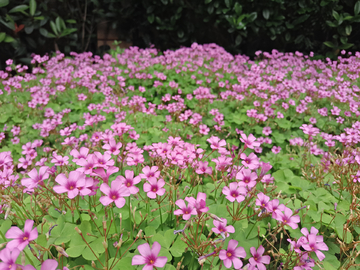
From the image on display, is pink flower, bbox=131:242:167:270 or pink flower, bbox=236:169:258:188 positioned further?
pink flower, bbox=236:169:258:188

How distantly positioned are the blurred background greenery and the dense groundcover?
134cm

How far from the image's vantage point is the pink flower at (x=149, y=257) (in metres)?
0.88

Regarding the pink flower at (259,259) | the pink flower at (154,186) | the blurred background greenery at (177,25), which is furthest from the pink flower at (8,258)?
the blurred background greenery at (177,25)

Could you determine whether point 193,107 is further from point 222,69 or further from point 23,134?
point 23,134

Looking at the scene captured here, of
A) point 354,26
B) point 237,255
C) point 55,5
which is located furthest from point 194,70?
point 354,26

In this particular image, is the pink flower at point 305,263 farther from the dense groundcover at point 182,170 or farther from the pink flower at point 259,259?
the pink flower at point 259,259

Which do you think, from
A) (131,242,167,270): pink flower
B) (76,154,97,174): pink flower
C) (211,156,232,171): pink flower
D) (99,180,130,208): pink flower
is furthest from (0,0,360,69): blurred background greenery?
(131,242,167,270): pink flower

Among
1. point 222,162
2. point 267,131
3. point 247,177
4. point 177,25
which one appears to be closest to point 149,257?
point 247,177

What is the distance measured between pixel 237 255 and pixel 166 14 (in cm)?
754

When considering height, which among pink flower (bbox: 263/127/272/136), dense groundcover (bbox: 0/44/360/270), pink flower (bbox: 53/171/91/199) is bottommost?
pink flower (bbox: 263/127/272/136)

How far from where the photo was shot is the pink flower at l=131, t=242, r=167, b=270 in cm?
88

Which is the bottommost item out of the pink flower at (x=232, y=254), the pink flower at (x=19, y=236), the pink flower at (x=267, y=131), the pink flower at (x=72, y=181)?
the pink flower at (x=267, y=131)

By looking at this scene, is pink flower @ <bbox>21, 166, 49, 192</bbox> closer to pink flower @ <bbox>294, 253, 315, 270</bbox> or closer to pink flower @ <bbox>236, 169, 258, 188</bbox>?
pink flower @ <bbox>236, 169, 258, 188</bbox>

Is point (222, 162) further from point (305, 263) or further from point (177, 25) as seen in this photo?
point (177, 25)
